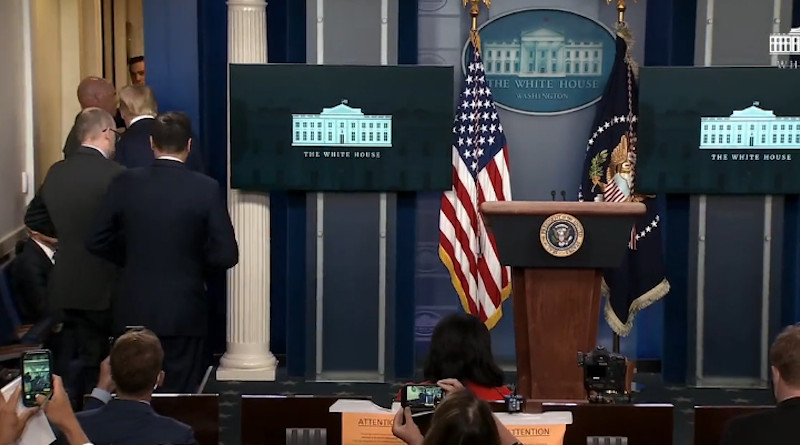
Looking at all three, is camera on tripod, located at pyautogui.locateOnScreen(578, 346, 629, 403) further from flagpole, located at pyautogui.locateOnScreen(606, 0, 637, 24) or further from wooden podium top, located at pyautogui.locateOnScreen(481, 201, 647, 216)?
flagpole, located at pyautogui.locateOnScreen(606, 0, 637, 24)

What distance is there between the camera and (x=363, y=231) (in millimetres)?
7438

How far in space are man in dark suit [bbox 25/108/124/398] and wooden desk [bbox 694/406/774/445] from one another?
9.80 ft

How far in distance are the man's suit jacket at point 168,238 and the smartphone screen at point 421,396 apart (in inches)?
78.5

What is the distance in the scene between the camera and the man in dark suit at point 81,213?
19.1 feet

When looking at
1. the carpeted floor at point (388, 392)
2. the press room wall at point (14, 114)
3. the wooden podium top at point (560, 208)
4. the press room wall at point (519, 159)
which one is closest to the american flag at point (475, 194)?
the press room wall at point (519, 159)

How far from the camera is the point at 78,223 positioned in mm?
5832

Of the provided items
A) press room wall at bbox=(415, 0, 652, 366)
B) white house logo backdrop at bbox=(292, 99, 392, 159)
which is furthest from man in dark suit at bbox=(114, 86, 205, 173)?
press room wall at bbox=(415, 0, 652, 366)

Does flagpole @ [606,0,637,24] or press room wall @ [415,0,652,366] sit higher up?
flagpole @ [606,0,637,24]

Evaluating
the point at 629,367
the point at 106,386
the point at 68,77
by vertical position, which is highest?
the point at 68,77

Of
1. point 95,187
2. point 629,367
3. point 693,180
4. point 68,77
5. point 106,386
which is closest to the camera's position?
point 106,386

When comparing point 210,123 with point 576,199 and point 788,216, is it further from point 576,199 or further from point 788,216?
point 788,216

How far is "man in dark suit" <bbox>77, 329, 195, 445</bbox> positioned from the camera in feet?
11.2

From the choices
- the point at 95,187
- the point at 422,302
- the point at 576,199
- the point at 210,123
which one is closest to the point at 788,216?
the point at 576,199

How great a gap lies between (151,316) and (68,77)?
4837 mm
